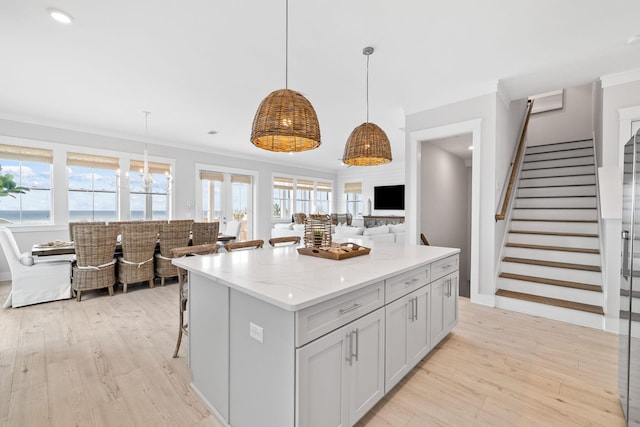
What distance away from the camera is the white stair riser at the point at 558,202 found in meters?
4.13

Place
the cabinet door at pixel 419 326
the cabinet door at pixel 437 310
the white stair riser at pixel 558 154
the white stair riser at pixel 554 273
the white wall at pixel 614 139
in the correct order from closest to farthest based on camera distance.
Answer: the cabinet door at pixel 419 326, the cabinet door at pixel 437 310, the white wall at pixel 614 139, the white stair riser at pixel 554 273, the white stair riser at pixel 558 154

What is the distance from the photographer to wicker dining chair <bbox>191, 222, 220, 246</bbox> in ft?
14.9

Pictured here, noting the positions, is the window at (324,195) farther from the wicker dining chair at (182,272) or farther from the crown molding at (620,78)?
the wicker dining chair at (182,272)

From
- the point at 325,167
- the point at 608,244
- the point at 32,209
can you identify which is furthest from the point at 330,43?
the point at 325,167

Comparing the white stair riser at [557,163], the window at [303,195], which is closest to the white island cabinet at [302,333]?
the white stair riser at [557,163]

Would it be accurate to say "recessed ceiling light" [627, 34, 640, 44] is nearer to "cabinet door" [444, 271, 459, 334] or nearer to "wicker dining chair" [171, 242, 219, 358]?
"cabinet door" [444, 271, 459, 334]

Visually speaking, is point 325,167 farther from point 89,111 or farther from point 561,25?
point 561,25

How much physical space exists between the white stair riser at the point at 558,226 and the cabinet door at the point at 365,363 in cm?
375

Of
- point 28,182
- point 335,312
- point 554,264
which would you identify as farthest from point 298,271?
point 28,182

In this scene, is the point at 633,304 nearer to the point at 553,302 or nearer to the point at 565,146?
the point at 553,302

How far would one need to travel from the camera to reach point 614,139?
10.0 ft

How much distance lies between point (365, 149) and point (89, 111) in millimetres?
4666

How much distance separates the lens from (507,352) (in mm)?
2410

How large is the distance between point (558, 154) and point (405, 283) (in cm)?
562
